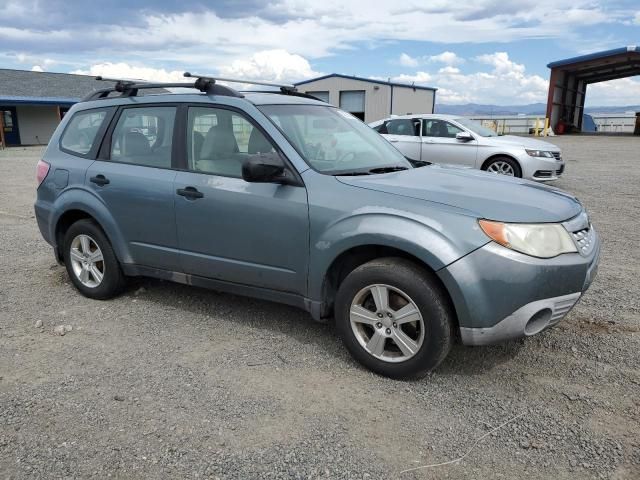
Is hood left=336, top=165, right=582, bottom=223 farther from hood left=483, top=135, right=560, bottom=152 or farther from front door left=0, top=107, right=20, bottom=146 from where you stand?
front door left=0, top=107, right=20, bottom=146

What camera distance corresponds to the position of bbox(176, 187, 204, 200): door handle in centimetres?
395

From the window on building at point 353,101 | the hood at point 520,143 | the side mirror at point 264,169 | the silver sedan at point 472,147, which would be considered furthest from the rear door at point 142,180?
the window on building at point 353,101

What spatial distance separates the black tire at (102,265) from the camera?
4.64 metres

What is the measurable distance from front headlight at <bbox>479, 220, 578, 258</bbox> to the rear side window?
349 cm

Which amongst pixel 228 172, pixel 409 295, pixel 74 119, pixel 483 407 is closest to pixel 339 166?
pixel 228 172

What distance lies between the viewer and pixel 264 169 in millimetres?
3471

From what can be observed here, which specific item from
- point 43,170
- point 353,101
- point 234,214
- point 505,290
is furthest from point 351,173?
point 353,101

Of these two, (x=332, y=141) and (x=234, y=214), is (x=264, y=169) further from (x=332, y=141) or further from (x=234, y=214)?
(x=332, y=141)

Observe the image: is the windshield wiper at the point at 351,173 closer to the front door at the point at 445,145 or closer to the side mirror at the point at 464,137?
the front door at the point at 445,145

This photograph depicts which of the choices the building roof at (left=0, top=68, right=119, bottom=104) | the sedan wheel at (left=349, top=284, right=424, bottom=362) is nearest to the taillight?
the sedan wheel at (left=349, top=284, right=424, bottom=362)

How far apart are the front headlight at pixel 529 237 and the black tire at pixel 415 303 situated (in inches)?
17.5

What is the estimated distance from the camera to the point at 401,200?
329cm

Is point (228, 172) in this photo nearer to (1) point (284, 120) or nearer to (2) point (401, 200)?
(1) point (284, 120)

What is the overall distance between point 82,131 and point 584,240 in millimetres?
4249
